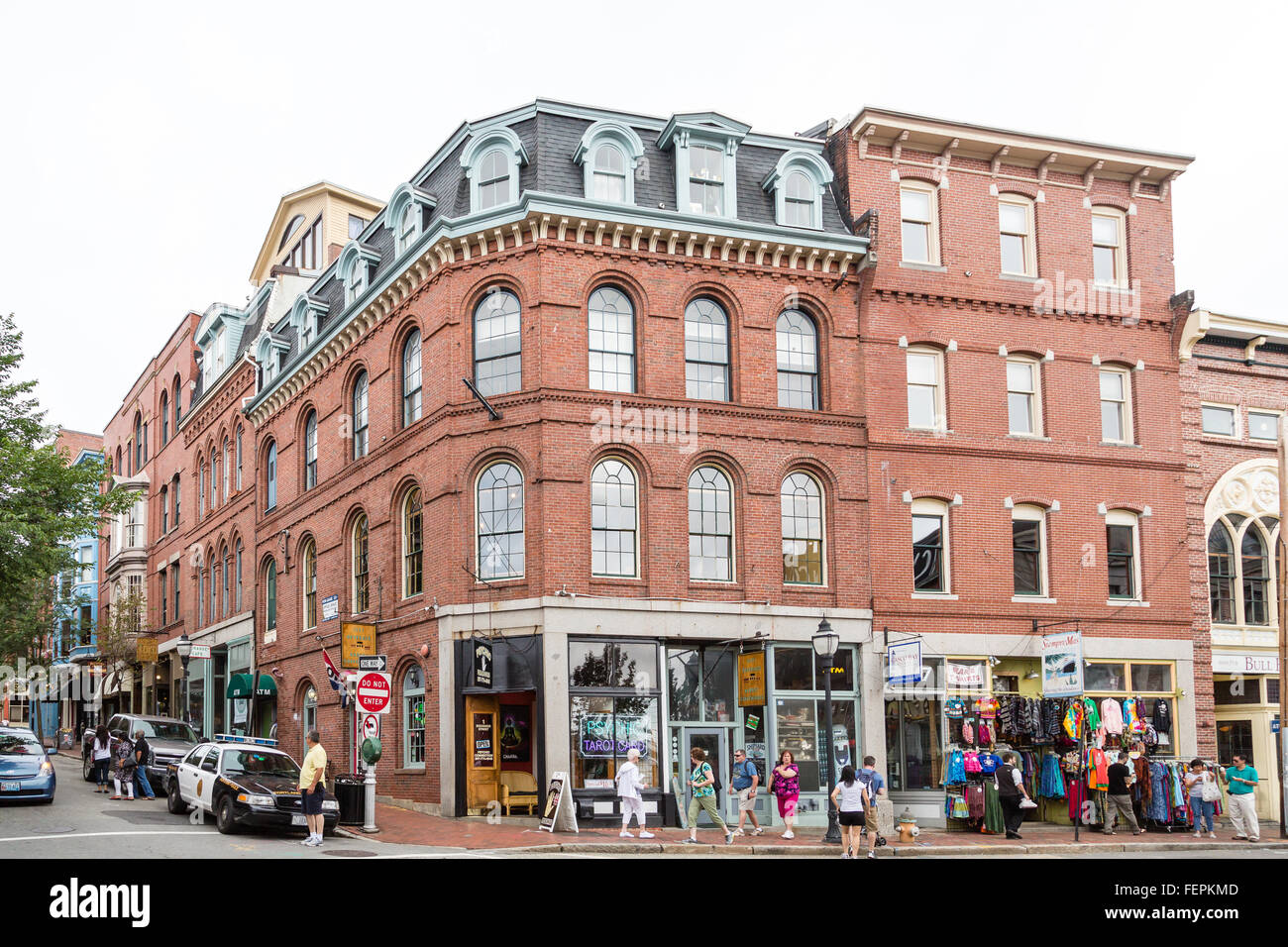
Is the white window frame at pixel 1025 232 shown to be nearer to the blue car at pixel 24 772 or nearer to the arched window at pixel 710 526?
the arched window at pixel 710 526

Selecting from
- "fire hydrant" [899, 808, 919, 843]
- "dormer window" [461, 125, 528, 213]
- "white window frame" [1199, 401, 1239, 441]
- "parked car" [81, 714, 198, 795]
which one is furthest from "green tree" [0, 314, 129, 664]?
"white window frame" [1199, 401, 1239, 441]

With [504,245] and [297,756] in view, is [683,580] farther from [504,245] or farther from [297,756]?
[297,756]

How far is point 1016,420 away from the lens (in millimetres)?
28547

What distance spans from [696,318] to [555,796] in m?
9.89

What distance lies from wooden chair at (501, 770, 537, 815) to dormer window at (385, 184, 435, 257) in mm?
10799

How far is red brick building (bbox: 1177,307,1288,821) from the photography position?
29.9 m

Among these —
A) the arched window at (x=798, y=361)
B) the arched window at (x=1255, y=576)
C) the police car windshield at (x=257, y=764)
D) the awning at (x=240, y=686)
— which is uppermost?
the arched window at (x=798, y=361)

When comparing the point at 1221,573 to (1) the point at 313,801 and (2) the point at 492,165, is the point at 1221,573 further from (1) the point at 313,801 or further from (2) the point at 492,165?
(1) the point at 313,801

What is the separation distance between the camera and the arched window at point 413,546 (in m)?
27.0

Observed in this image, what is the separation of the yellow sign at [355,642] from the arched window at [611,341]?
21.5 feet

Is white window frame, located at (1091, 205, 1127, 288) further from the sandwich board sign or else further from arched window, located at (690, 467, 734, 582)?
the sandwich board sign

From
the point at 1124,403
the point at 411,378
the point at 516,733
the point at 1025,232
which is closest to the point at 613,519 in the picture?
the point at 516,733

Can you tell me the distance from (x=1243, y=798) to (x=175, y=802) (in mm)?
19725

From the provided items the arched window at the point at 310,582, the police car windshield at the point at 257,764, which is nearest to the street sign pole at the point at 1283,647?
the police car windshield at the point at 257,764
